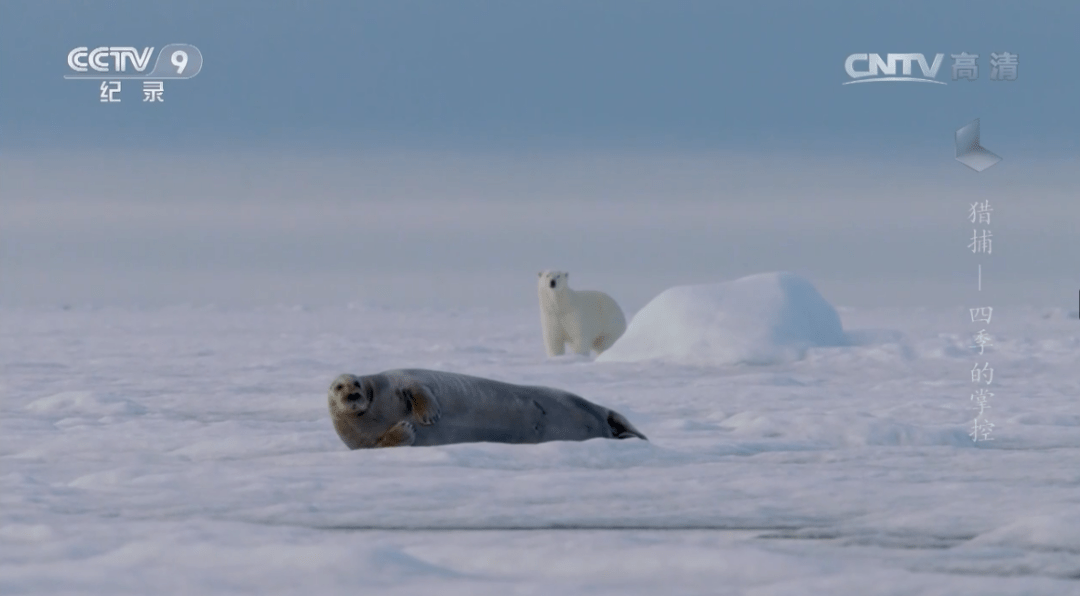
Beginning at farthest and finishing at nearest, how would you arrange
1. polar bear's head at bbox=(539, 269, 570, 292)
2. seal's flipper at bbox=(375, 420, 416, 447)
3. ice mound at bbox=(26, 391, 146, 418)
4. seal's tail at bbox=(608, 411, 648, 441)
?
polar bear's head at bbox=(539, 269, 570, 292) → ice mound at bbox=(26, 391, 146, 418) → seal's tail at bbox=(608, 411, 648, 441) → seal's flipper at bbox=(375, 420, 416, 447)

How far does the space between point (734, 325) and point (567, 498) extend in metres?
8.49

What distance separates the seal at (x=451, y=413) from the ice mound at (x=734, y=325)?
5969 mm

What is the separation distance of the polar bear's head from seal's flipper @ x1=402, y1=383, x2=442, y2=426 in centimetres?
873

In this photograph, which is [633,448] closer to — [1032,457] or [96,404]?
[1032,457]

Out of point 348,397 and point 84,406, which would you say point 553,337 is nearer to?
point 84,406

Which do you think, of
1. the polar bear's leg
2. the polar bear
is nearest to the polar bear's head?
the polar bear

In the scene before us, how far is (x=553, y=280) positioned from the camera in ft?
47.9

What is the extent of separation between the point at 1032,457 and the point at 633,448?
5.98 ft

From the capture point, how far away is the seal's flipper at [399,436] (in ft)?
18.7

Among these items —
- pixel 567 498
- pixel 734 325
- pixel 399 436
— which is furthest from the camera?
pixel 734 325

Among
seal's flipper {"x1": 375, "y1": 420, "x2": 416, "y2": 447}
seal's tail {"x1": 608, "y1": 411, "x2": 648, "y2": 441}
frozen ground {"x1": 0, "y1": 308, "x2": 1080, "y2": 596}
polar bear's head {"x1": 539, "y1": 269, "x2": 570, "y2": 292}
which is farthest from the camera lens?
polar bear's head {"x1": 539, "y1": 269, "x2": 570, "y2": 292}

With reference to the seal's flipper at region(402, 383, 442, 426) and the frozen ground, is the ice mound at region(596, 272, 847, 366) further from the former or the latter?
the seal's flipper at region(402, 383, 442, 426)

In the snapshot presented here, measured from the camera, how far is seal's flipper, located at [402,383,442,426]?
584 centimetres

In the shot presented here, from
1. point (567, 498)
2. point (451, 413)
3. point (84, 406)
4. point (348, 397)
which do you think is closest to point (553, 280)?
point (84, 406)
